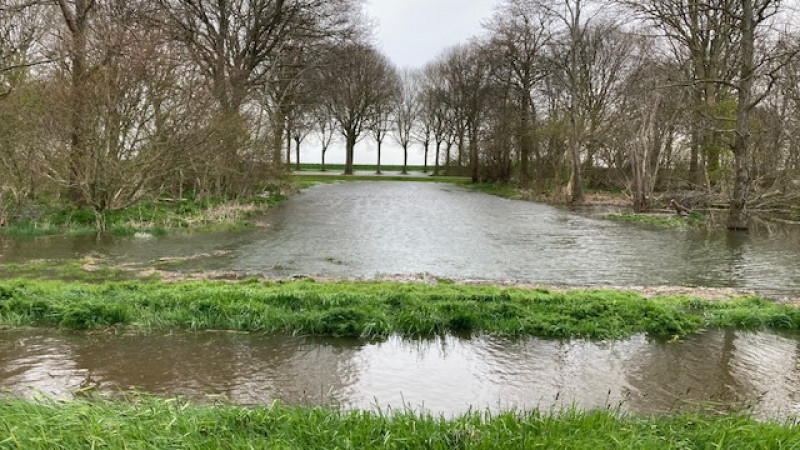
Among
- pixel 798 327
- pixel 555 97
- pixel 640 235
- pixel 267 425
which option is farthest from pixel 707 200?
pixel 267 425

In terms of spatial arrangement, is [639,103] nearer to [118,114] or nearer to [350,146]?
[118,114]

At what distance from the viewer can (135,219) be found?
15898 millimetres

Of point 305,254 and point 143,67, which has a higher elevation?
point 143,67

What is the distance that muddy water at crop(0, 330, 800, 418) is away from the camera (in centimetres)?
516

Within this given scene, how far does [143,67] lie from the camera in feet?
46.8

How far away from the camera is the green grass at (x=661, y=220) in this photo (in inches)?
802

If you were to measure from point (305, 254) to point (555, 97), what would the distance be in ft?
98.8

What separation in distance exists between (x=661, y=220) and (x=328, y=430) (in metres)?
20.6

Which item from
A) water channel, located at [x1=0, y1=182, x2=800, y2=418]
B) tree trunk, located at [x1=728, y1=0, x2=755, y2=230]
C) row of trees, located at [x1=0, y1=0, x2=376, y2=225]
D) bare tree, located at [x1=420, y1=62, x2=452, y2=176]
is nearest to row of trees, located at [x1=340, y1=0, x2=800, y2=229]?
tree trunk, located at [x1=728, y1=0, x2=755, y2=230]

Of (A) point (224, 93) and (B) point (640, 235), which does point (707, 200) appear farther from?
(A) point (224, 93)

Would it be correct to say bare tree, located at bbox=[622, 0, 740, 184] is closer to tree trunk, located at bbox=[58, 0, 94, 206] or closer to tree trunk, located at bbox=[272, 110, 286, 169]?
tree trunk, located at bbox=[272, 110, 286, 169]

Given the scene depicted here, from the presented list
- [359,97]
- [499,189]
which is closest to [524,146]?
[499,189]

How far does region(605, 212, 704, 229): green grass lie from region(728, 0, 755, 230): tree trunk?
1872 mm

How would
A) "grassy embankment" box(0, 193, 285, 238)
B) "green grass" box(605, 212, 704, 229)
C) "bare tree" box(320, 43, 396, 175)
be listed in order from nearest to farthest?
"grassy embankment" box(0, 193, 285, 238) → "green grass" box(605, 212, 704, 229) → "bare tree" box(320, 43, 396, 175)
